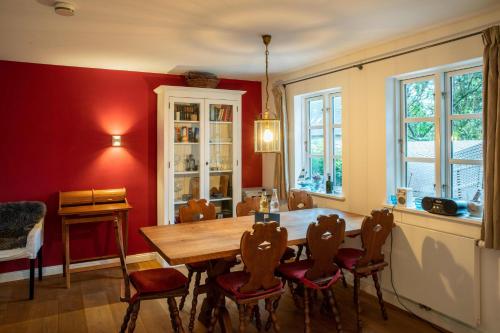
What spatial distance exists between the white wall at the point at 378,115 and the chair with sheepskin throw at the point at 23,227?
9.98 ft

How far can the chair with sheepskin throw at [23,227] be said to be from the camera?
3.62m

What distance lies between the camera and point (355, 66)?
377cm

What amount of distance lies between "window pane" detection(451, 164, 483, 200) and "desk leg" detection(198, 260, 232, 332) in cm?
199

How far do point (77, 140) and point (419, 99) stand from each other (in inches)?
147

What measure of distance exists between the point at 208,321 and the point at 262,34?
2430 millimetres

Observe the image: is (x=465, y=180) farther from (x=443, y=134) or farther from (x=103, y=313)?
(x=103, y=313)

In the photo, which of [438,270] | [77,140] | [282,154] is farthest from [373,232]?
[77,140]

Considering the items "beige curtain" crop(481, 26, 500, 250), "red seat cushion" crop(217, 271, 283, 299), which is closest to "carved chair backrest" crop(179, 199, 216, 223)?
"red seat cushion" crop(217, 271, 283, 299)

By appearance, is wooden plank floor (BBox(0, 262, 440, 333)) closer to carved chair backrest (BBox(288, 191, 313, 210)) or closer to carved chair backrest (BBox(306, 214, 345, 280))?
carved chair backrest (BBox(306, 214, 345, 280))

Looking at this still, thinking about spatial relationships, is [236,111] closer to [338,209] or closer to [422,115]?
[338,209]

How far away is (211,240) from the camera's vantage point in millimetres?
2664

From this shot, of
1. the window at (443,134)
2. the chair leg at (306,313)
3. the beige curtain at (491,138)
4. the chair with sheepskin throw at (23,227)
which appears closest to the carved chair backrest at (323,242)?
the chair leg at (306,313)

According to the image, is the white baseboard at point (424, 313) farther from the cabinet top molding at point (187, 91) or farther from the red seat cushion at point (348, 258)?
the cabinet top molding at point (187, 91)

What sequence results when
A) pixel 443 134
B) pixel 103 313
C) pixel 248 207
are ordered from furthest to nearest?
pixel 248 207 < pixel 103 313 < pixel 443 134
